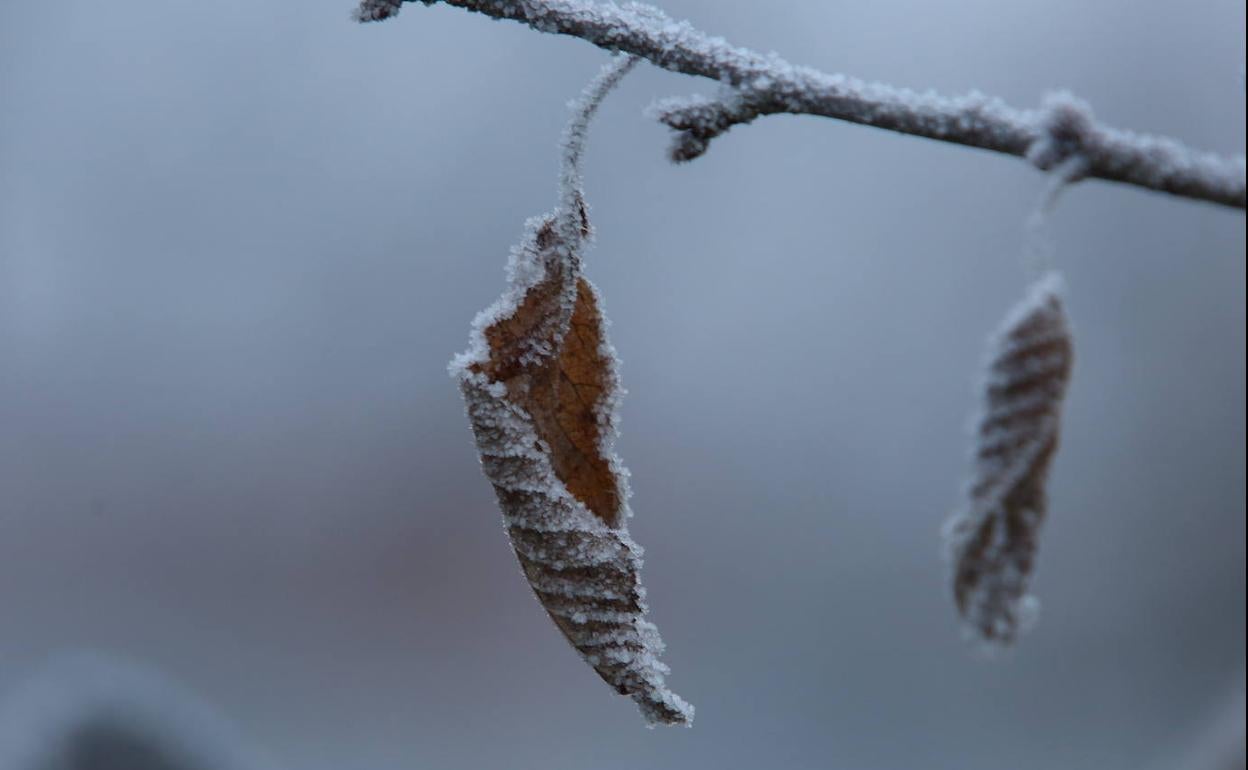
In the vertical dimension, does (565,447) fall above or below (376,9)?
below

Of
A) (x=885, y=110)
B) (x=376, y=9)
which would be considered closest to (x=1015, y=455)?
(x=885, y=110)

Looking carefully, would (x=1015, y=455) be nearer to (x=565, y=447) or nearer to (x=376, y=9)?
(x=565, y=447)

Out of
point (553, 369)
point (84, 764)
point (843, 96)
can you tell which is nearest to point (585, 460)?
point (553, 369)

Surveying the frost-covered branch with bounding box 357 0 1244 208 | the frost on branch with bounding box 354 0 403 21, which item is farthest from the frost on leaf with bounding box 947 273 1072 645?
the frost on branch with bounding box 354 0 403 21

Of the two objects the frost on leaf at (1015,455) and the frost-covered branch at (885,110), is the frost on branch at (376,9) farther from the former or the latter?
the frost on leaf at (1015,455)

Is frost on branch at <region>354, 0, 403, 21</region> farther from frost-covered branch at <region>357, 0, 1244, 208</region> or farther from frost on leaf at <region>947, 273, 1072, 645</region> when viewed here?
frost on leaf at <region>947, 273, 1072, 645</region>

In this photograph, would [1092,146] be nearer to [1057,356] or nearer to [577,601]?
[1057,356]
